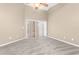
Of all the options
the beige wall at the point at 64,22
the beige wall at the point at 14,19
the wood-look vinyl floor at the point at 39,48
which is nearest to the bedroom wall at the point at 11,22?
the beige wall at the point at 14,19

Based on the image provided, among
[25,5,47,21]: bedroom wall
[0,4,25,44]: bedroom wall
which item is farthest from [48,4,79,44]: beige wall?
[0,4,25,44]: bedroom wall

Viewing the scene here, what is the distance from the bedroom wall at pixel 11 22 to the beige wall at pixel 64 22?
1.58ft

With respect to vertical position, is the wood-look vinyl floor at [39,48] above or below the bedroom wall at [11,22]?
below

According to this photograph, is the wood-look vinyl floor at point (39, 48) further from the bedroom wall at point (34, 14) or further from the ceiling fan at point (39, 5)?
the ceiling fan at point (39, 5)

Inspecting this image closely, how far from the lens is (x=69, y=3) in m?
2.00

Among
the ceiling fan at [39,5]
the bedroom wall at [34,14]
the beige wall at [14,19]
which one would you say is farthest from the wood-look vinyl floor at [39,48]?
the ceiling fan at [39,5]

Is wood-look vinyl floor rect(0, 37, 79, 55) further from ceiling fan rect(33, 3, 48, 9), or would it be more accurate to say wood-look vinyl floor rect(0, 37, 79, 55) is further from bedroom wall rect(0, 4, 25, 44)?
ceiling fan rect(33, 3, 48, 9)

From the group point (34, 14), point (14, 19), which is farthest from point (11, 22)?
point (34, 14)

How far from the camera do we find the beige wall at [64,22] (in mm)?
2011

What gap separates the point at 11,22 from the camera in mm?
1991

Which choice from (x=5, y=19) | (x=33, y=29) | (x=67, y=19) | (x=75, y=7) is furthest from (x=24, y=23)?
(x=75, y=7)

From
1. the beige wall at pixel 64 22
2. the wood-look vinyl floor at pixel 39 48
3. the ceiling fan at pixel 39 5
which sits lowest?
the wood-look vinyl floor at pixel 39 48

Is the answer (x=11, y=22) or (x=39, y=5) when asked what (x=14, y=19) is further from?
(x=39, y=5)

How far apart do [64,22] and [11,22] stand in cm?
87
